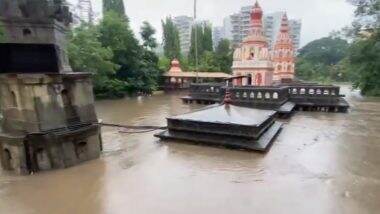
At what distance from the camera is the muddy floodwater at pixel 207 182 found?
5.76 m

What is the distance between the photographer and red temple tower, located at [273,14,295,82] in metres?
34.0

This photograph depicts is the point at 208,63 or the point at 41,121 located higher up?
the point at 208,63

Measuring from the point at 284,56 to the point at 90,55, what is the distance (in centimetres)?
2122

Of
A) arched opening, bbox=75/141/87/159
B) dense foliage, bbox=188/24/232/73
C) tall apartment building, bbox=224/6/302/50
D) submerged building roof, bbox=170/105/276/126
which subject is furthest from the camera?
tall apartment building, bbox=224/6/302/50

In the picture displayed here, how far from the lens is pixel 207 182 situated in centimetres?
686

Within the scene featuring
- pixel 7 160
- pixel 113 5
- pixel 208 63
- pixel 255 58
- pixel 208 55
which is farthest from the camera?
pixel 208 55

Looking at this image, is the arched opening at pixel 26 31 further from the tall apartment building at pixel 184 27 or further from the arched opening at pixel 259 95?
the tall apartment building at pixel 184 27

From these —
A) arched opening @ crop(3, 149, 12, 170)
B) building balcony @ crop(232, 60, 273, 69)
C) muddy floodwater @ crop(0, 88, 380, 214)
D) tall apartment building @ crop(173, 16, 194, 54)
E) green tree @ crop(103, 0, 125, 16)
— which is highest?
tall apartment building @ crop(173, 16, 194, 54)

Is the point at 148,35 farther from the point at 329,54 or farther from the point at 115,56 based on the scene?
the point at 329,54

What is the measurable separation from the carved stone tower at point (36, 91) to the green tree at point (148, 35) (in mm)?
25959

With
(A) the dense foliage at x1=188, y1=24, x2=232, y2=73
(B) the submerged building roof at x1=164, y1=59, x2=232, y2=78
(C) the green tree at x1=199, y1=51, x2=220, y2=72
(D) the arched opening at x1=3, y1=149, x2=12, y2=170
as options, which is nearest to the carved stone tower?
(D) the arched opening at x1=3, y1=149, x2=12, y2=170

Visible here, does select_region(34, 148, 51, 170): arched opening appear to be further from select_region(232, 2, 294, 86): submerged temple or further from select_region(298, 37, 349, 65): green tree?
select_region(298, 37, 349, 65): green tree

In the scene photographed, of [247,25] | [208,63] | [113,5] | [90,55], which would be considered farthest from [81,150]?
[247,25]

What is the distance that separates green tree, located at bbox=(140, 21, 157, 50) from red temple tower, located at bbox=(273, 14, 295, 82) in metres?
13.8
